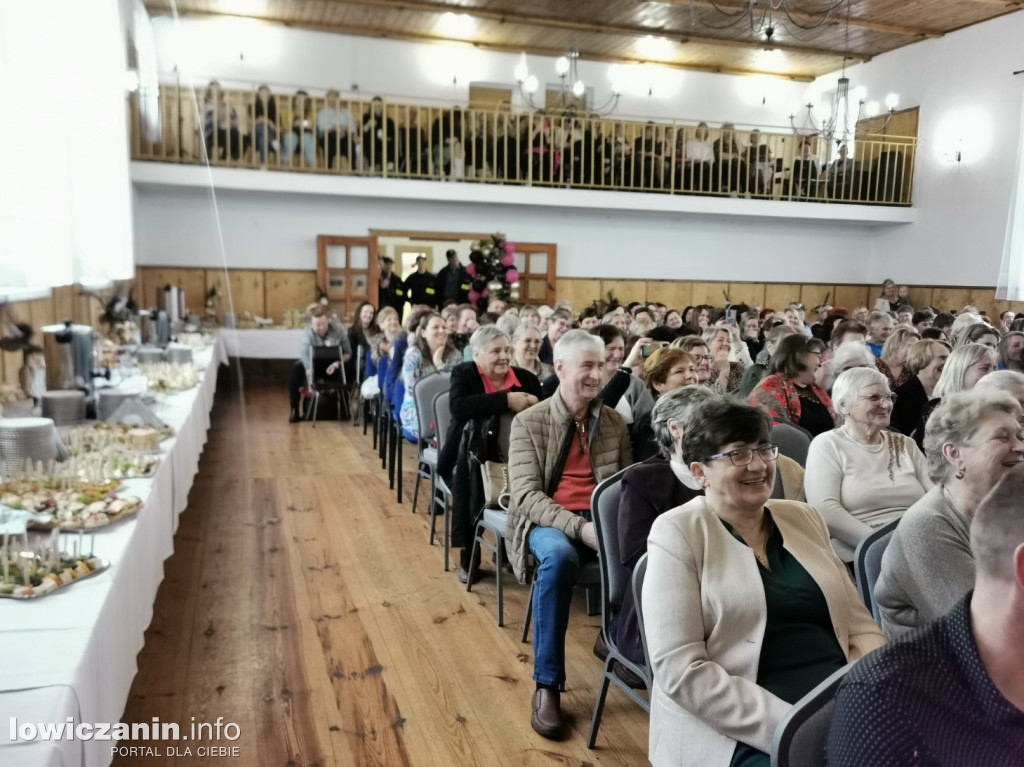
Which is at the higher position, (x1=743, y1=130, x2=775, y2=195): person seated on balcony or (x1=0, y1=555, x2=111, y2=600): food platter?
(x1=743, y1=130, x2=775, y2=195): person seated on balcony

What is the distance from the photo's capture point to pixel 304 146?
11.0m

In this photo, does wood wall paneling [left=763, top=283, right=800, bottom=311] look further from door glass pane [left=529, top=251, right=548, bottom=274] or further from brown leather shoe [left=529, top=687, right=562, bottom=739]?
brown leather shoe [left=529, top=687, right=562, bottom=739]

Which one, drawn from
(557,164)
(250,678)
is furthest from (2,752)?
(557,164)

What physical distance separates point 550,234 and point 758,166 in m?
3.54

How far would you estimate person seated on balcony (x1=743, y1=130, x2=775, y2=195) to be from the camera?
12953mm

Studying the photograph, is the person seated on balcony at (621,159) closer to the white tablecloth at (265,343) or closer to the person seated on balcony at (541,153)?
the person seated on balcony at (541,153)

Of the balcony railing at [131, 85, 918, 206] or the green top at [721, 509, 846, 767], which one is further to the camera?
the balcony railing at [131, 85, 918, 206]

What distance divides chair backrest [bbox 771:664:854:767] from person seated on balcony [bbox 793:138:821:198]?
12.9m

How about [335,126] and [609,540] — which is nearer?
[609,540]

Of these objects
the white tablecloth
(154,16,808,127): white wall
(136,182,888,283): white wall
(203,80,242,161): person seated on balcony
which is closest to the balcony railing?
(203,80,242,161): person seated on balcony

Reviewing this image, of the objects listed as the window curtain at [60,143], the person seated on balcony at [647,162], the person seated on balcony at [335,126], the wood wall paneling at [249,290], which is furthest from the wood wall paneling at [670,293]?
the window curtain at [60,143]

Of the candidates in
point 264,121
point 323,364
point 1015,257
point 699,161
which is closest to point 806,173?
point 699,161

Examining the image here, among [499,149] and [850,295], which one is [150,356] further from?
[850,295]

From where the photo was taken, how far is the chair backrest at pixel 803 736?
1.29 metres
